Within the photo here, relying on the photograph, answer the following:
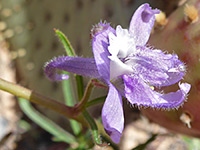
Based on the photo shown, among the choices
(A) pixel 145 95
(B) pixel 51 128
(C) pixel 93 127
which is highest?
(A) pixel 145 95

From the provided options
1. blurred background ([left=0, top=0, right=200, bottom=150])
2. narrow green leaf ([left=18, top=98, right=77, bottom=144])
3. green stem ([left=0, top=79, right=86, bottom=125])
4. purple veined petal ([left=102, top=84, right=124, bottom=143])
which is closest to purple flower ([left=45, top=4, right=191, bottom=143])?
purple veined petal ([left=102, top=84, right=124, bottom=143])

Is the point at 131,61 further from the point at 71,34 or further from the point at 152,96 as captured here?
the point at 71,34

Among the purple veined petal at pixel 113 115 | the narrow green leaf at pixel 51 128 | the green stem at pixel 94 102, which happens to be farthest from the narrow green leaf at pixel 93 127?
the narrow green leaf at pixel 51 128

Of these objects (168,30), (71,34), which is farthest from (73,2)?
(168,30)

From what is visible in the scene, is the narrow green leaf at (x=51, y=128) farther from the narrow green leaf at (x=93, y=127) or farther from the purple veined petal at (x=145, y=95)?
the purple veined petal at (x=145, y=95)

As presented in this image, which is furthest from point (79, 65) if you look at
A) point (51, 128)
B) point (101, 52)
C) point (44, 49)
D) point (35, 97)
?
point (44, 49)

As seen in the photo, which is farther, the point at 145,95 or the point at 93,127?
the point at 93,127

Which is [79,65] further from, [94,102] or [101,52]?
[94,102]

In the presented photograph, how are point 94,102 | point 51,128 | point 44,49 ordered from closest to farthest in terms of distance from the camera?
1. point 94,102
2. point 51,128
3. point 44,49
